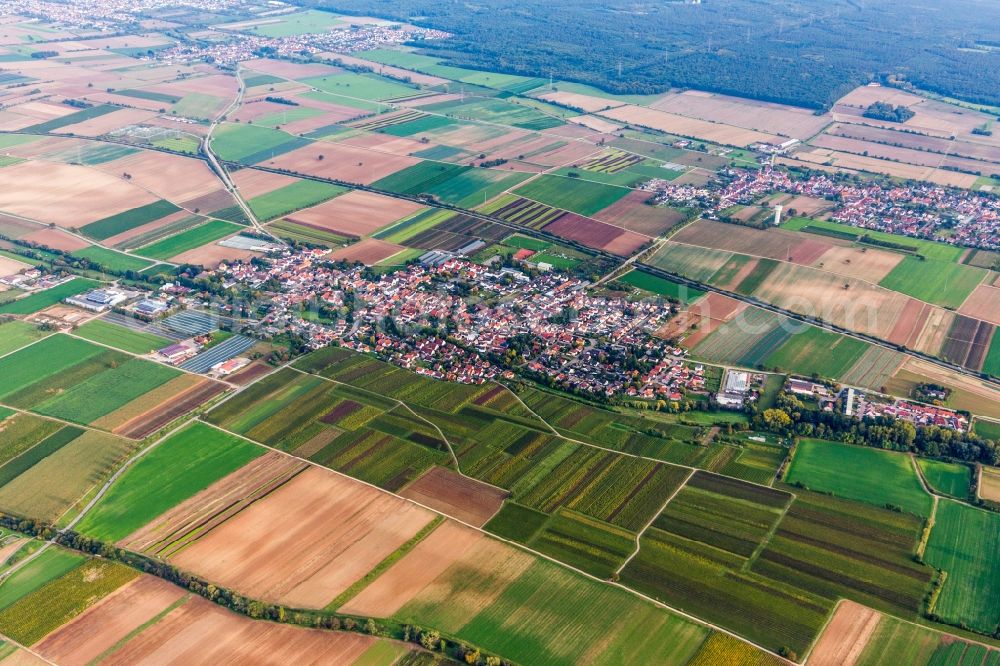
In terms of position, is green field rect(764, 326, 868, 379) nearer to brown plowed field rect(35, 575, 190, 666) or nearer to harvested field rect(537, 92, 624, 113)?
brown plowed field rect(35, 575, 190, 666)

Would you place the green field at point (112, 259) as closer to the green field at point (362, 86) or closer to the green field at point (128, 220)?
the green field at point (128, 220)

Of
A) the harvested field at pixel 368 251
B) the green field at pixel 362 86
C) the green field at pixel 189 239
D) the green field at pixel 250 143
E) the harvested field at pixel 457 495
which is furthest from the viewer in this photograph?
the green field at pixel 362 86

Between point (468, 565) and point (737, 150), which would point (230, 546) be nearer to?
point (468, 565)

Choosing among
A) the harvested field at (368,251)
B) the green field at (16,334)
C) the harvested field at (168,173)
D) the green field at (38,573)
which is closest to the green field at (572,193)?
the harvested field at (368,251)

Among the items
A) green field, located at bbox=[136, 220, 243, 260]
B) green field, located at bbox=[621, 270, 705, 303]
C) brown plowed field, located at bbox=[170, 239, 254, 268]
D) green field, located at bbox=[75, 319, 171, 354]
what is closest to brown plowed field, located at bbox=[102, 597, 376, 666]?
green field, located at bbox=[75, 319, 171, 354]

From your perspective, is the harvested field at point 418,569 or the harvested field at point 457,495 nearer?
the harvested field at point 418,569

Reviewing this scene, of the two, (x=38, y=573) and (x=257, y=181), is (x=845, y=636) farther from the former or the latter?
(x=257, y=181)
